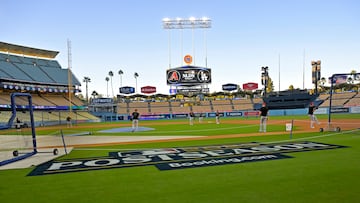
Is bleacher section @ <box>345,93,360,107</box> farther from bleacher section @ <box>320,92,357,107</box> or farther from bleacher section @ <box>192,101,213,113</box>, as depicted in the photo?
bleacher section @ <box>192,101,213,113</box>

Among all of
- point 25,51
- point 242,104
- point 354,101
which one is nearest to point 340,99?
point 354,101

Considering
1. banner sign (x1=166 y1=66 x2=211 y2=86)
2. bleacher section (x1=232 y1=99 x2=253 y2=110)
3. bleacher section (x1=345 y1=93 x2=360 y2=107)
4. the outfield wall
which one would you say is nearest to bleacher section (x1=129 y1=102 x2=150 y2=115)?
the outfield wall

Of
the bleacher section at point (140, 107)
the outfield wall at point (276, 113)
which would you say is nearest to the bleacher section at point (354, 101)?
the outfield wall at point (276, 113)

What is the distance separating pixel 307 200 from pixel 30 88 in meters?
66.0

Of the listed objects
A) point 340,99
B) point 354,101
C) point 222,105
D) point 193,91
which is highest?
point 193,91

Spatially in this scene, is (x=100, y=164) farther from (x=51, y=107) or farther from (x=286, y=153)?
(x=51, y=107)

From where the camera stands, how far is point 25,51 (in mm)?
67750

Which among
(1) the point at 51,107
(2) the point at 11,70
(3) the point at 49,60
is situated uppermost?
(3) the point at 49,60

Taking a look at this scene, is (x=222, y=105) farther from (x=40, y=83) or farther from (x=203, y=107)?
(x=40, y=83)

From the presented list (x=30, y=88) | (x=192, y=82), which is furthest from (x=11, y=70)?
(x=192, y=82)

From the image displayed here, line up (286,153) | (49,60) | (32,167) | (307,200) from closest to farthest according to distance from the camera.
Result: (307,200) < (32,167) < (286,153) < (49,60)

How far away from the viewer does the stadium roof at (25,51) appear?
62.3m

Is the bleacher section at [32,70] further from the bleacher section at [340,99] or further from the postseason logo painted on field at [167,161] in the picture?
the bleacher section at [340,99]

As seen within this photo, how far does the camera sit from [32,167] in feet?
25.2
